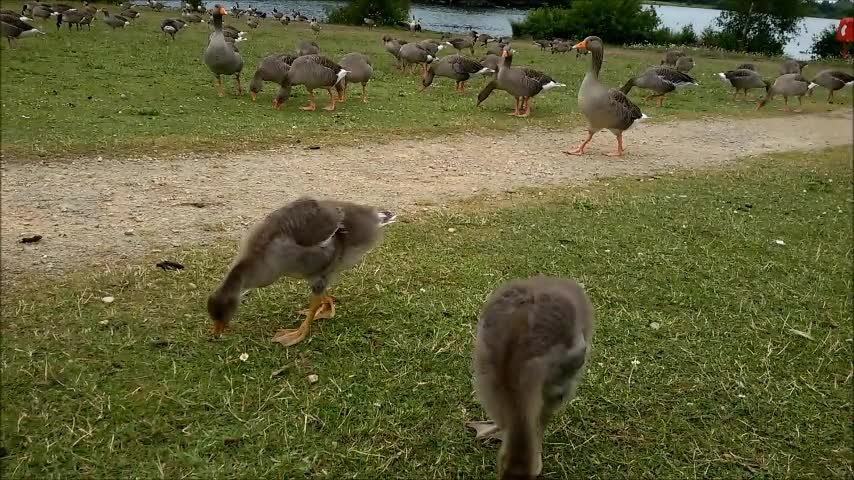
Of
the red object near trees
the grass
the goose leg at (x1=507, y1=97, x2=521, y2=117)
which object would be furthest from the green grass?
the goose leg at (x1=507, y1=97, x2=521, y2=117)

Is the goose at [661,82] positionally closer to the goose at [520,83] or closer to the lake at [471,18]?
the goose at [520,83]

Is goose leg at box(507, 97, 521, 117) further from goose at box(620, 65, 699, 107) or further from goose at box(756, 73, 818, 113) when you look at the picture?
goose at box(756, 73, 818, 113)

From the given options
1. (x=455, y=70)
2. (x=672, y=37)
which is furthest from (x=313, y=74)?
(x=672, y=37)

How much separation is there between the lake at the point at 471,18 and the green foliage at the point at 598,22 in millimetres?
1976

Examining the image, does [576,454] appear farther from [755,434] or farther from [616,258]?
[616,258]

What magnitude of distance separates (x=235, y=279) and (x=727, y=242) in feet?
17.1

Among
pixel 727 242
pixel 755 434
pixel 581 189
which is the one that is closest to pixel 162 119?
pixel 581 189

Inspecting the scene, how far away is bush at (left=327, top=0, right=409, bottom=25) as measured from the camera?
1441 inches

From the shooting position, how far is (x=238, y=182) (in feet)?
26.6

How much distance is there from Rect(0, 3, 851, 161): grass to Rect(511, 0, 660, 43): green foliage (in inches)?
692

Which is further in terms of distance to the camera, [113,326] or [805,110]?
[805,110]

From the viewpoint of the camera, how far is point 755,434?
4.11 metres

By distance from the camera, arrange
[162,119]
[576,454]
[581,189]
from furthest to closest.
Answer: [162,119] < [581,189] < [576,454]

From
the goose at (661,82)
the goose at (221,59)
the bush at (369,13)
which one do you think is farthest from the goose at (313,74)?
the bush at (369,13)
